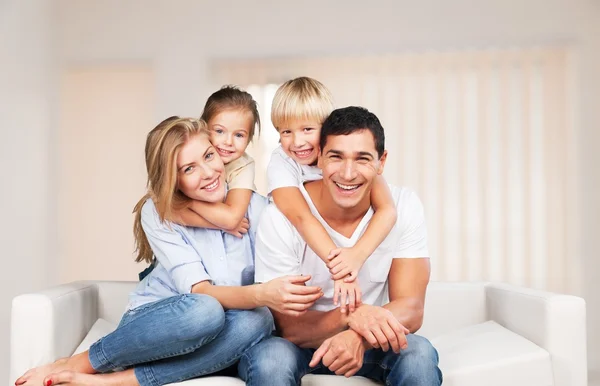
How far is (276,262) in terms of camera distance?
2.08 m

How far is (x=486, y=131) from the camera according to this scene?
5430 millimetres

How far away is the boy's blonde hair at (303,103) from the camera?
2.34 meters

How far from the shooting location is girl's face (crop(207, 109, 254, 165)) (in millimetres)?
2381

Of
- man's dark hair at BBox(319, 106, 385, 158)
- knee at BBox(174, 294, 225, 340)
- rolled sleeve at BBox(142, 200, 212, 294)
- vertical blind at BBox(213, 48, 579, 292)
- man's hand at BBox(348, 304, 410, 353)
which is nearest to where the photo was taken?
man's hand at BBox(348, 304, 410, 353)

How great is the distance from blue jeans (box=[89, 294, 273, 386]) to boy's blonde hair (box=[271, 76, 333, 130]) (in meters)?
0.66

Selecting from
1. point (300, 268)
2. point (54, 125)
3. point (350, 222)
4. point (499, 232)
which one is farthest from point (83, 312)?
point (499, 232)

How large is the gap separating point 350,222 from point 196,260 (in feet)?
1.58

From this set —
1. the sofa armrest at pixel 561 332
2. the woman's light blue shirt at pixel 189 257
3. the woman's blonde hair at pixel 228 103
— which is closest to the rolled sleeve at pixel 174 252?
the woman's light blue shirt at pixel 189 257

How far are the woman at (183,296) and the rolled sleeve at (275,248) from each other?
3.8 inches

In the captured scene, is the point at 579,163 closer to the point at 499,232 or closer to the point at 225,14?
the point at 499,232

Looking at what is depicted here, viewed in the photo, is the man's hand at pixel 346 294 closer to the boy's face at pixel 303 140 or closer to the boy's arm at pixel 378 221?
the boy's arm at pixel 378 221

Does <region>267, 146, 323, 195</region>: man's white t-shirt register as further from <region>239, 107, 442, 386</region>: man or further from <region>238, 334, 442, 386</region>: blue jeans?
<region>238, 334, 442, 386</region>: blue jeans

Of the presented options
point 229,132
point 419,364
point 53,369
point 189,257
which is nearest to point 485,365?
point 419,364

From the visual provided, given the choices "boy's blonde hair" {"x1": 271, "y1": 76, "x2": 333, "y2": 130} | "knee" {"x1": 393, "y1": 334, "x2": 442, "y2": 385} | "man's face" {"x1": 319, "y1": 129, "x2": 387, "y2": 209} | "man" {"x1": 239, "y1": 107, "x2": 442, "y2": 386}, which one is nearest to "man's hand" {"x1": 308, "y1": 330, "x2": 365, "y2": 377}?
"man" {"x1": 239, "y1": 107, "x2": 442, "y2": 386}
